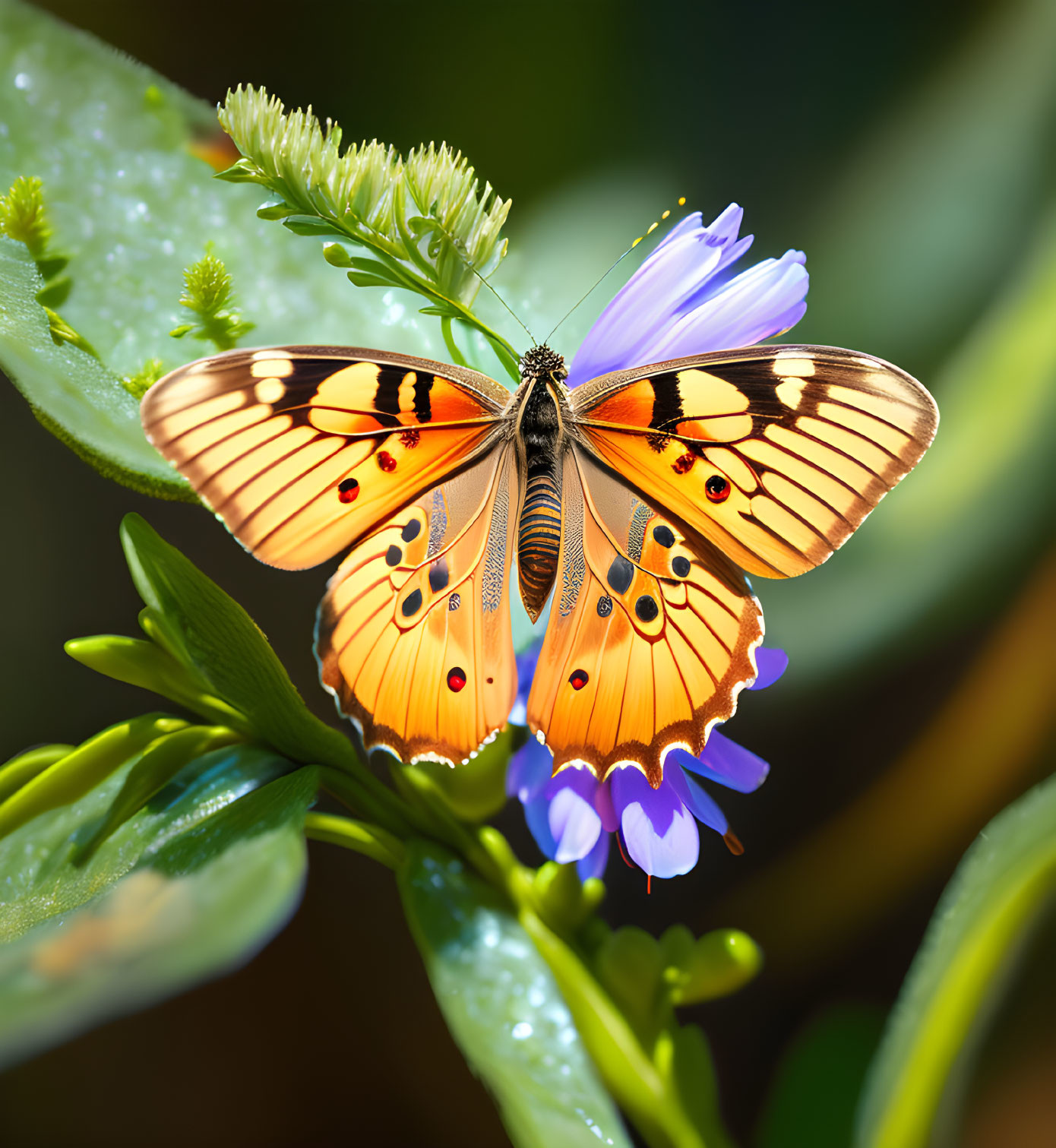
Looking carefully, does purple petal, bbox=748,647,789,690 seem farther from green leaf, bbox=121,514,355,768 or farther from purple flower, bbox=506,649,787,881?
green leaf, bbox=121,514,355,768

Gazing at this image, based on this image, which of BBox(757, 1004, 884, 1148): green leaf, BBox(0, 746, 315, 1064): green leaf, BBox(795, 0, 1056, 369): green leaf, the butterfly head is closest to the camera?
BBox(0, 746, 315, 1064): green leaf

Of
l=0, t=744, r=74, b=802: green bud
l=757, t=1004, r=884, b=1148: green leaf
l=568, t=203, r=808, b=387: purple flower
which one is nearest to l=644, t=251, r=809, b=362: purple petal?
l=568, t=203, r=808, b=387: purple flower

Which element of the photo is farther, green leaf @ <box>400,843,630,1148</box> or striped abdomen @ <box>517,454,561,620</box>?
striped abdomen @ <box>517,454,561,620</box>

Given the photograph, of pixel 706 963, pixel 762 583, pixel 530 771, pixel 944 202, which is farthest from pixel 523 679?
pixel 944 202

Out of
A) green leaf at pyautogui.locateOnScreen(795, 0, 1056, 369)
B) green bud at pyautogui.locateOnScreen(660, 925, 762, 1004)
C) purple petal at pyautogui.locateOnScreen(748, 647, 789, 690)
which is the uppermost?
green leaf at pyautogui.locateOnScreen(795, 0, 1056, 369)

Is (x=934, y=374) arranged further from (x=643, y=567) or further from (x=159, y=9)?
(x=159, y=9)

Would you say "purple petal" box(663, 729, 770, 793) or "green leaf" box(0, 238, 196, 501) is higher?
"purple petal" box(663, 729, 770, 793)

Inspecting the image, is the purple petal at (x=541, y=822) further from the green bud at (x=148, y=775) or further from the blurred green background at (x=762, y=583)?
the blurred green background at (x=762, y=583)
